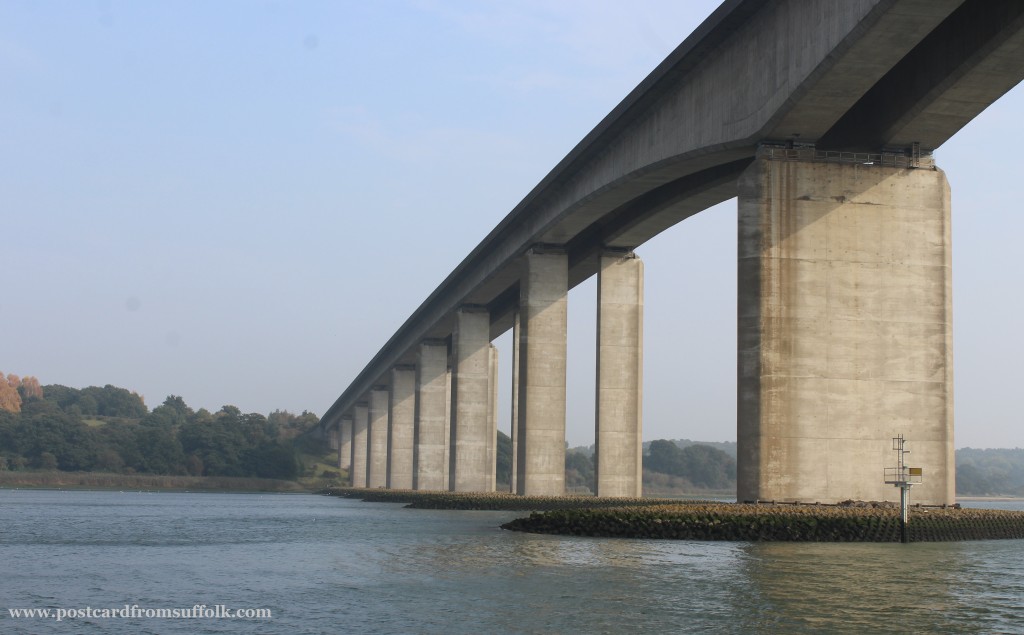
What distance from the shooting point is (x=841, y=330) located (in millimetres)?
41844

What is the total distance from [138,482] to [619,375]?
4594 inches

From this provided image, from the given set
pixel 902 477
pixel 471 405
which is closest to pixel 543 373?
pixel 471 405

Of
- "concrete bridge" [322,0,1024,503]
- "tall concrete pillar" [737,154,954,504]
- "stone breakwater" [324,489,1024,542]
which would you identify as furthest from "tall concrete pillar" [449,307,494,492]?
"tall concrete pillar" [737,154,954,504]

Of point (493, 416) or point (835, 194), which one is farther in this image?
point (493, 416)

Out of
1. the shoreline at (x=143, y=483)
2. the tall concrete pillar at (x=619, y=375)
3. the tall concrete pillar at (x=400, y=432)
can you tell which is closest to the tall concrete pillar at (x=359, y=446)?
the shoreline at (x=143, y=483)

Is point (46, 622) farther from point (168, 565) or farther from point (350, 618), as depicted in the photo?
point (168, 565)

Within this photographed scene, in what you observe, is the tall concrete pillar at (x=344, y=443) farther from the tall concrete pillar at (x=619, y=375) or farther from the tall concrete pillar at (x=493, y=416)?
the tall concrete pillar at (x=619, y=375)

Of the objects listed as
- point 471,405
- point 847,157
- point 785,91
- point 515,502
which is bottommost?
point 515,502

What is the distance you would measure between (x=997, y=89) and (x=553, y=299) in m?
36.4

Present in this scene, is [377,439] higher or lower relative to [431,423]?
lower

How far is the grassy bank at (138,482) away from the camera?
163250mm

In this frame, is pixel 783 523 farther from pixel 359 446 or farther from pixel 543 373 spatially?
pixel 359 446

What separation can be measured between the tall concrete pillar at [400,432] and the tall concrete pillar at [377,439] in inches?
668

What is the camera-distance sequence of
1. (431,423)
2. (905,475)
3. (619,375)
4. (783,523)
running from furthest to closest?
(431,423) → (619,375) → (905,475) → (783,523)
